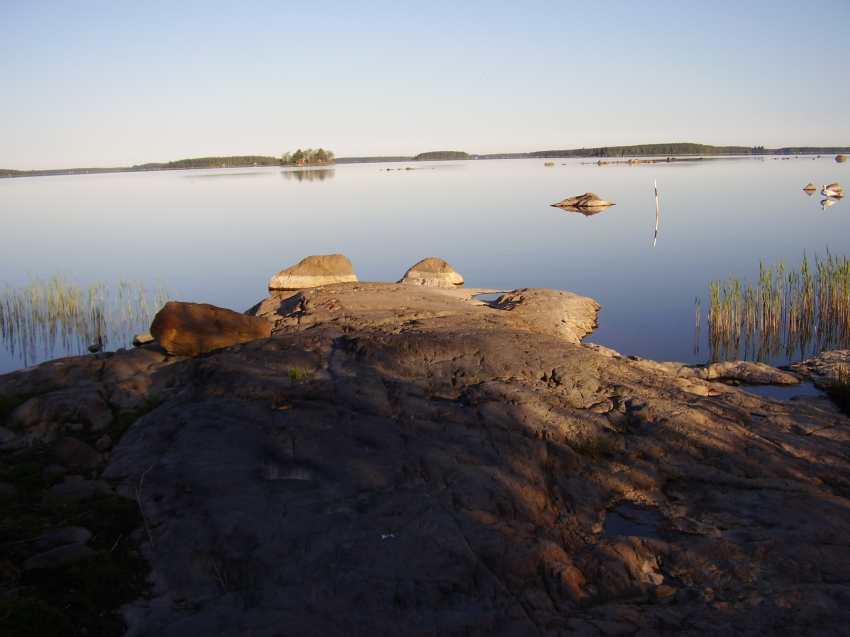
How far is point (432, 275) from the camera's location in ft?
68.3

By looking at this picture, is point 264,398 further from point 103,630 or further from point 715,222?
point 715,222

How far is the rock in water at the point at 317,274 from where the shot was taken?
57.8ft

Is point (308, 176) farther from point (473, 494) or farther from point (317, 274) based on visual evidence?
point (473, 494)

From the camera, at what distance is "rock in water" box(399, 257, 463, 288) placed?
2055cm

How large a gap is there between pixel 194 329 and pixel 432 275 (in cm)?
1086

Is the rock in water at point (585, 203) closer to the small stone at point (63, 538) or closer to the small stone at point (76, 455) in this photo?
the small stone at point (76, 455)

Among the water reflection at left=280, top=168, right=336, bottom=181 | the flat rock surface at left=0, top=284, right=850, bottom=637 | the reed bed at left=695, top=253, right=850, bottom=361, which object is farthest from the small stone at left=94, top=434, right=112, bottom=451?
the water reflection at left=280, top=168, right=336, bottom=181

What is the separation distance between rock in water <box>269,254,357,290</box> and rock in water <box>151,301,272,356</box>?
20.8ft

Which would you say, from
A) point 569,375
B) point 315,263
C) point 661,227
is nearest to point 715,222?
point 661,227

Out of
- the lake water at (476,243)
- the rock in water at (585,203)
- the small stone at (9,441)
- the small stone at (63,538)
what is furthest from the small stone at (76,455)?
the rock in water at (585,203)

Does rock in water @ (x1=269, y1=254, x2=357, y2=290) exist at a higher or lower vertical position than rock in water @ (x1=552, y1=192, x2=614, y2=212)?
lower

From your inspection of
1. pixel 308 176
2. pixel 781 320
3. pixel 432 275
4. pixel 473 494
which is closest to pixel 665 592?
pixel 473 494

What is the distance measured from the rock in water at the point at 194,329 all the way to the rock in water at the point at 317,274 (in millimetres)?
6329

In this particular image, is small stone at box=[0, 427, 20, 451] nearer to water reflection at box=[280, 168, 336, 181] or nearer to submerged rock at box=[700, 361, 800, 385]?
submerged rock at box=[700, 361, 800, 385]
